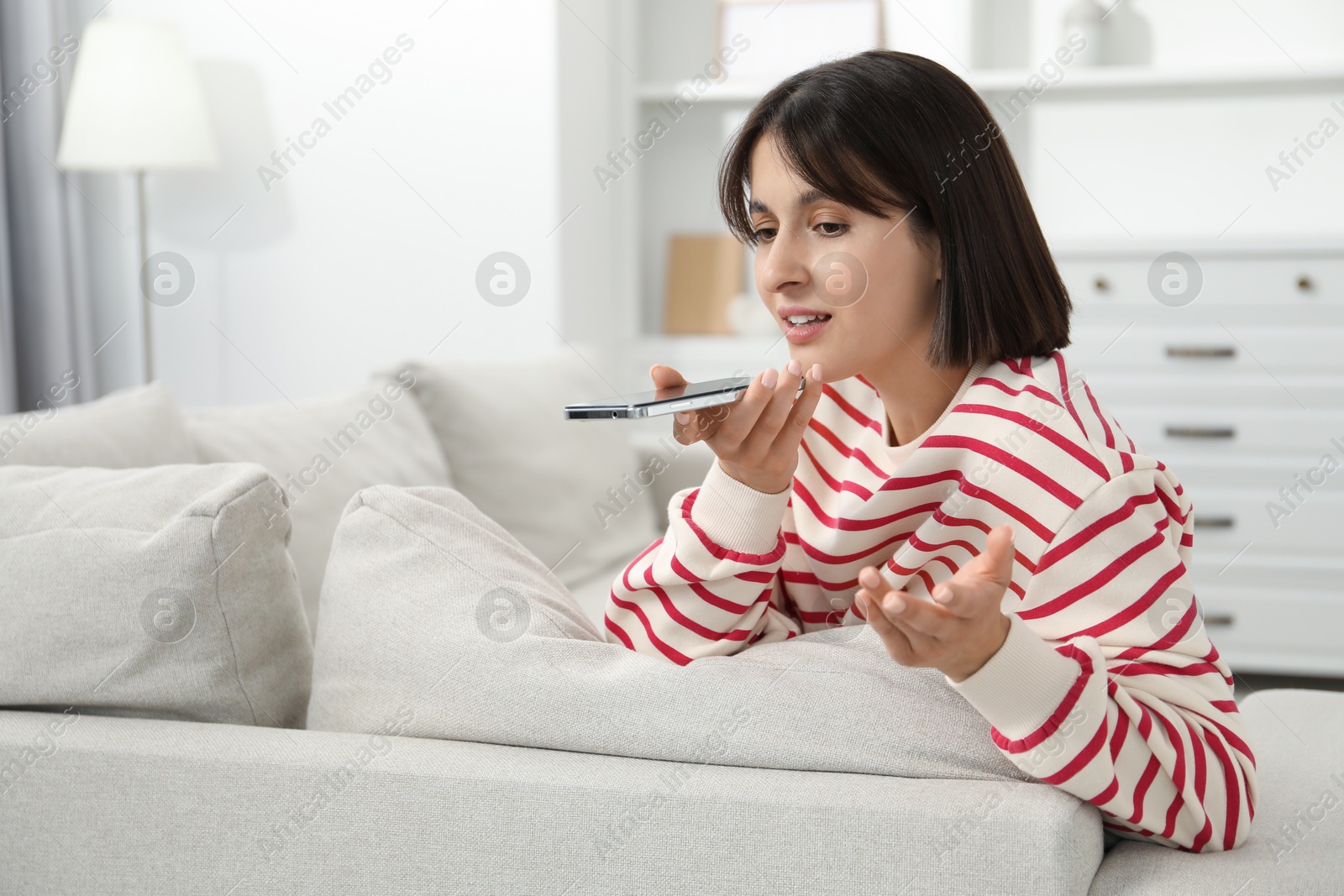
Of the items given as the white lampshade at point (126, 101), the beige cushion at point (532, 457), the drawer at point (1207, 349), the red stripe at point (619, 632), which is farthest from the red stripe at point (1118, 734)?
the white lampshade at point (126, 101)

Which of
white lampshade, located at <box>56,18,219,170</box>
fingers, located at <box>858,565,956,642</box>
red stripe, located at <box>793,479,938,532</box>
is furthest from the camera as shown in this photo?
white lampshade, located at <box>56,18,219,170</box>

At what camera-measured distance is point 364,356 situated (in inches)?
125

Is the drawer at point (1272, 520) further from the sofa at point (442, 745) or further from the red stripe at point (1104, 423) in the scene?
the red stripe at point (1104, 423)

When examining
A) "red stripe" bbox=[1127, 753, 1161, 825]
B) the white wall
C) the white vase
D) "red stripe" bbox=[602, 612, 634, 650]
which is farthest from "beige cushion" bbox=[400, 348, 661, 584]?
the white vase

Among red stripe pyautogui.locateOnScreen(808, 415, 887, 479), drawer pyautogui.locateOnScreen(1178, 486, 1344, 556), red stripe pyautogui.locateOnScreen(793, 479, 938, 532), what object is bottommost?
drawer pyautogui.locateOnScreen(1178, 486, 1344, 556)

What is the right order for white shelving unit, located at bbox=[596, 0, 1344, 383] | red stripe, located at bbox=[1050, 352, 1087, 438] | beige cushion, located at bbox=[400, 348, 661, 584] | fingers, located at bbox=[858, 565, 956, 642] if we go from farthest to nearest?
1. white shelving unit, located at bbox=[596, 0, 1344, 383]
2. beige cushion, located at bbox=[400, 348, 661, 584]
3. red stripe, located at bbox=[1050, 352, 1087, 438]
4. fingers, located at bbox=[858, 565, 956, 642]

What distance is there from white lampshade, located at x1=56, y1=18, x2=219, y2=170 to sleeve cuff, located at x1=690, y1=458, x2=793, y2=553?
2.22 m

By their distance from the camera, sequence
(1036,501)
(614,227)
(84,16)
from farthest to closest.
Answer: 1. (614,227)
2. (84,16)
3. (1036,501)

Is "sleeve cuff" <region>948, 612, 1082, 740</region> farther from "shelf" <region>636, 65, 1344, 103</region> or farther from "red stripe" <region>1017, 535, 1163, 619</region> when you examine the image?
"shelf" <region>636, 65, 1344, 103</region>

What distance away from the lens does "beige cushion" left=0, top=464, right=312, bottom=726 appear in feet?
3.04

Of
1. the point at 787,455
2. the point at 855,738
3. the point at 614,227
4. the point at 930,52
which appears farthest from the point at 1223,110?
the point at 855,738

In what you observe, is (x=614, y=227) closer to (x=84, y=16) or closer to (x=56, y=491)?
(x=84, y=16)

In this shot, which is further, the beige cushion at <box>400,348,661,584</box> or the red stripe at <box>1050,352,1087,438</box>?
the beige cushion at <box>400,348,661,584</box>

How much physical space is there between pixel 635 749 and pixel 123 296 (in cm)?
285
